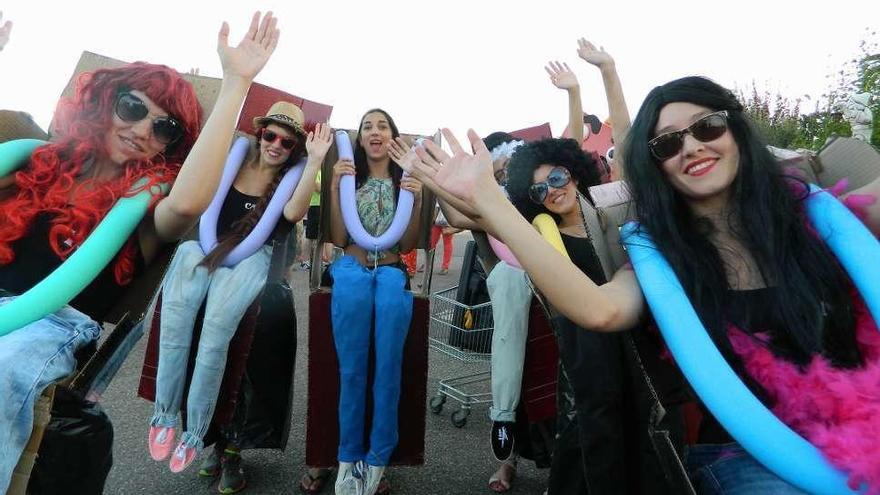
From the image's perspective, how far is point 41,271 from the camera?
6.31 ft

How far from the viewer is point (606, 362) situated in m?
2.16

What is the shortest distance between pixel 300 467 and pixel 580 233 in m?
2.11

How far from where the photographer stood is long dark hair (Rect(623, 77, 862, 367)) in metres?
1.50

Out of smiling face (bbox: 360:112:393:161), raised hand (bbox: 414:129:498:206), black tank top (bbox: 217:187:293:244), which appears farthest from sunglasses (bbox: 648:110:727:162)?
black tank top (bbox: 217:187:293:244)

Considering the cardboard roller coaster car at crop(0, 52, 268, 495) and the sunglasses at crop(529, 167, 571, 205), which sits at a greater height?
the sunglasses at crop(529, 167, 571, 205)

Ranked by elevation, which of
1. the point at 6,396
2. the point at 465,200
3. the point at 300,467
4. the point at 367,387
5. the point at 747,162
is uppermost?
the point at 747,162

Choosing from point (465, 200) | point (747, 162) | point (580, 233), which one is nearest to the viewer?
point (465, 200)

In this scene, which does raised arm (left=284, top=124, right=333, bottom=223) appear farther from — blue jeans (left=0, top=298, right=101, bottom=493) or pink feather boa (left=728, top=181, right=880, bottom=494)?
pink feather boa (left=728, top=181, right=880, bottom=494)

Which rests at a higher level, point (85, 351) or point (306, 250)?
point (85, 351)

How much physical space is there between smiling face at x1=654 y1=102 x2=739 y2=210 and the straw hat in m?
2.10

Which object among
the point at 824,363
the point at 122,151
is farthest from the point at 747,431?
the point at 122,151

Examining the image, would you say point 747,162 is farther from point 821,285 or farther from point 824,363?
point 824,363

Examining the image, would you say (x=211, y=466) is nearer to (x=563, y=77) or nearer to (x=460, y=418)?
(x=460, y=418)

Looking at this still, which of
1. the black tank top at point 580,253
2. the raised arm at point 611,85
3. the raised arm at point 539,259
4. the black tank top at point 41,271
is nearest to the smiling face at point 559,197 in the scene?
the black tank top at point 580,253
